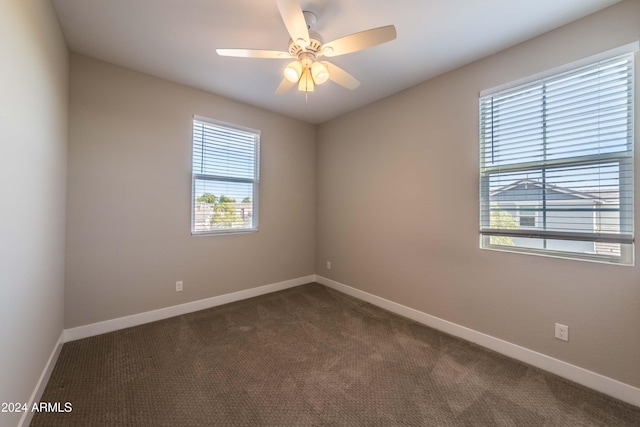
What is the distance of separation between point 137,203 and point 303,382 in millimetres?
2322

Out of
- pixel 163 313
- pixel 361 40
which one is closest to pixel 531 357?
pixel 361 40

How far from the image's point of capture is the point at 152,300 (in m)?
2.68

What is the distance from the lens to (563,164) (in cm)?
187

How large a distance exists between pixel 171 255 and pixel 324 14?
2.71 m

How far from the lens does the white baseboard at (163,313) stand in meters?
2.32

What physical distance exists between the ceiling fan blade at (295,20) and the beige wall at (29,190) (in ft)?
4.10

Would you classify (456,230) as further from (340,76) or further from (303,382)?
(303,382)

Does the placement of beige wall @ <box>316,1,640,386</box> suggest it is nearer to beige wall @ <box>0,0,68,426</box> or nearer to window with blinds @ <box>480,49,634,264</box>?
window with blinds @ <box>480,49,634,264</box>

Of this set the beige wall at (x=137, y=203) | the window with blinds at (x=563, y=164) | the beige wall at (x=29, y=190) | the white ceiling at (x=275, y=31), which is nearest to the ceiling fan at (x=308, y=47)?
the white ceiling at (x=275, y=31)

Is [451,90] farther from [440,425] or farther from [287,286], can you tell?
[287,286]

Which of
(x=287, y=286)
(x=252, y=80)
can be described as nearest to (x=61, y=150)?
(x=252, y=80)

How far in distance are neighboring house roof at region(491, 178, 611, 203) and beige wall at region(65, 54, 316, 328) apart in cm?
277

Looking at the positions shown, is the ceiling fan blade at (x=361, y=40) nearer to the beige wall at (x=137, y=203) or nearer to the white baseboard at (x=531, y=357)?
the beige wall at (x=137, y=203)

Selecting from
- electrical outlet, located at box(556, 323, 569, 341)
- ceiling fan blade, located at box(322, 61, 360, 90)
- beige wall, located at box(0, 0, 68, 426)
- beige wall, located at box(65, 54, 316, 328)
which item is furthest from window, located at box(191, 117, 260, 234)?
electrical outlet, located at box(556, 323, 569, 341)
